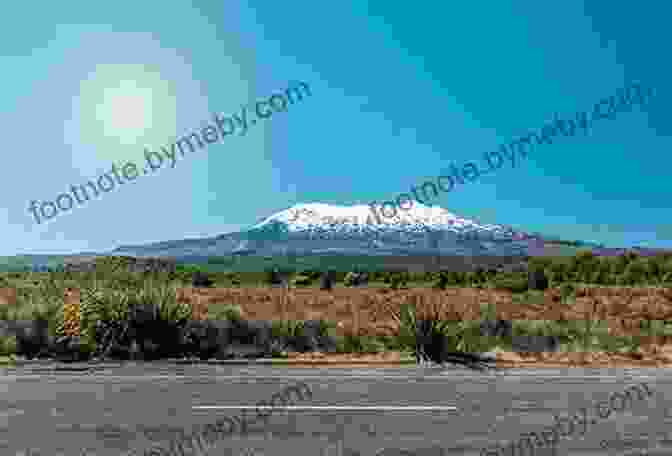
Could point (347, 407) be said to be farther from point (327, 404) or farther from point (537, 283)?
point (537, 283)

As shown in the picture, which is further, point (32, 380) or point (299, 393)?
point (32, 380)

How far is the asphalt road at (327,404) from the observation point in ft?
19.8

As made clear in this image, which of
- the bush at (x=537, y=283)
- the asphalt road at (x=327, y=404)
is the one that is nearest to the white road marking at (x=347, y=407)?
the asphalt road at (x=327, y=404)

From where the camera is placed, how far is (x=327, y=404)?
7.73 m

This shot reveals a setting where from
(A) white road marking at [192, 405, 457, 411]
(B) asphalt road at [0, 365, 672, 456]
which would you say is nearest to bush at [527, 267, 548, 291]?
(B) asphalt road at [0, 365, 672, 456]

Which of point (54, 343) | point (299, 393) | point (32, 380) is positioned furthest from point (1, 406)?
point (54, 343)

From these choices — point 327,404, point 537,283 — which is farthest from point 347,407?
point 537,283

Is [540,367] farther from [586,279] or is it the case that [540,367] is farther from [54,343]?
[586,279]

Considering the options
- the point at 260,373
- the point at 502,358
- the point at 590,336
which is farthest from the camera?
the point at 590,336

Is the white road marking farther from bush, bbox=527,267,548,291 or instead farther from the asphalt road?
bush, bbox=527,267,548,291

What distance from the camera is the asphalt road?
6.03 meters

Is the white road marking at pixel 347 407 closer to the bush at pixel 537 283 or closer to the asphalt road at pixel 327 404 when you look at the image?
the asphalt road at pixel 327 404

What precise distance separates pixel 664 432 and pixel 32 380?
27.6ft

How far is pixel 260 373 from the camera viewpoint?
10102 millimetres
